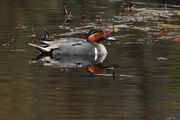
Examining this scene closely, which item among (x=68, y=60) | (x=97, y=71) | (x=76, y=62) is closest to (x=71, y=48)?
(x=68, y=60)

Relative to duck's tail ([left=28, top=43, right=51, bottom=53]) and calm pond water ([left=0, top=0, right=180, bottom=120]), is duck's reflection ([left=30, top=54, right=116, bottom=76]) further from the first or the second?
duck's tail ([left=28, top=43, right=51, bottom=53])

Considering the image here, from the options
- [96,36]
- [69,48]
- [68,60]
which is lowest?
[68,60]

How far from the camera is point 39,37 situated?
19.0 m

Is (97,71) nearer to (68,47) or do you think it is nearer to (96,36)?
(68,47)

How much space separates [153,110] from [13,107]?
Answer: 6.37 ft

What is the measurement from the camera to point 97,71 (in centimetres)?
1472

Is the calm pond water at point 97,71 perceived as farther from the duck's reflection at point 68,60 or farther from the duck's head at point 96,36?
the duck's head at point 96,36

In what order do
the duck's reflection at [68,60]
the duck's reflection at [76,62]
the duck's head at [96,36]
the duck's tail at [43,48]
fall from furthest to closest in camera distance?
the duck's head at [96,36], the duck's tail at [43,48], the duck's reflection at [68,60], the duck's reflection at [76,62]

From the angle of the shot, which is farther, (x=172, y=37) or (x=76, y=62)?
(x=172, y=37)

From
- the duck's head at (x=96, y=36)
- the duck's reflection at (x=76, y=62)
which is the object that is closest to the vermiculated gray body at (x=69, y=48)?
the duck's reflection at (x=76, y=62)

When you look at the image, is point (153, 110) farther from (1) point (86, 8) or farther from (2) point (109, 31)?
(1) point (86, 8)

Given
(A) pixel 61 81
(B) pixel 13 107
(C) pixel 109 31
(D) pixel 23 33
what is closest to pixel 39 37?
(D) pixel 23 33

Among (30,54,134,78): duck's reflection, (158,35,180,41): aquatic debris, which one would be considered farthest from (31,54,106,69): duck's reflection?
(158,35,180,41): aquatic debris

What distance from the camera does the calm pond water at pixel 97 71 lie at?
10.9 metres
